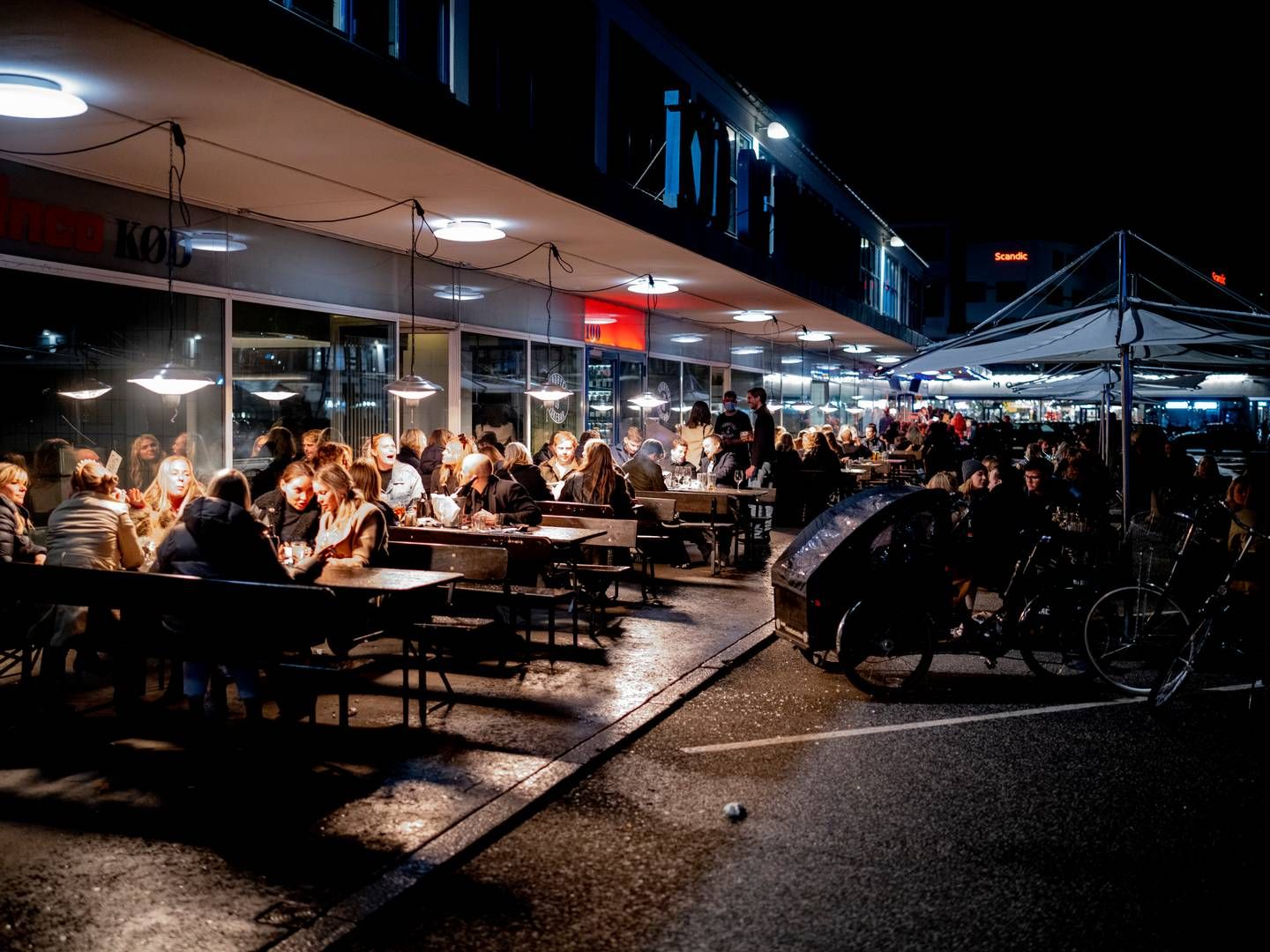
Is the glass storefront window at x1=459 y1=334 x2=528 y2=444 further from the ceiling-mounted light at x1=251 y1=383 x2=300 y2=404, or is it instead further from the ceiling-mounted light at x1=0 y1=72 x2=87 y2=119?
the ceiling-mounted light at x1=0 y1=72 x2=87 y2=119

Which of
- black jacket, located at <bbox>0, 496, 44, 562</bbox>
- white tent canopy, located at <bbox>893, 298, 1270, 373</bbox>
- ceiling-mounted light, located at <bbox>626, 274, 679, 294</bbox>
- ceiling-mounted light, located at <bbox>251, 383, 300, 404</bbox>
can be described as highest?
ceiling-mounted light, located at <bbox>626, 274, 679, 294</bbox>

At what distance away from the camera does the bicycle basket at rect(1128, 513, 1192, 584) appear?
28.4 ft

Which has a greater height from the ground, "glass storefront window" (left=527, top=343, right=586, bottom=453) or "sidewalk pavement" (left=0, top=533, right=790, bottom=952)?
"glass storefront window" (left=527, top=343, right=586, bottom=453)

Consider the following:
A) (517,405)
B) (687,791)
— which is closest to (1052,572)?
(687,791)

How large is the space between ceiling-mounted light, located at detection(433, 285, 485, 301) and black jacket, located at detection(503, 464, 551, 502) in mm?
4322

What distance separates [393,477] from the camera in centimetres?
1201

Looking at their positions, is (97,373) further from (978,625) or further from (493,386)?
(978,625)

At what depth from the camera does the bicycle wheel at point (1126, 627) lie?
7.77 meters

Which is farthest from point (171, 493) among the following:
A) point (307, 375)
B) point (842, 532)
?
point (842, 532)

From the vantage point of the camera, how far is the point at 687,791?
570 centimetres

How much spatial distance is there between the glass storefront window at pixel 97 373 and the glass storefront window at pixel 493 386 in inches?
199

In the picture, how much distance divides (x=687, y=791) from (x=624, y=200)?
7554mm

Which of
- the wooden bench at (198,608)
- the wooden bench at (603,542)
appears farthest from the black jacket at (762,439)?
the wooden bench at (198,608)

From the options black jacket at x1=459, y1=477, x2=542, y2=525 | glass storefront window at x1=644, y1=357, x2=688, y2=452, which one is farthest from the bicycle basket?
glass storefront window at x1=644, y1=357, x2=688, y2=452
